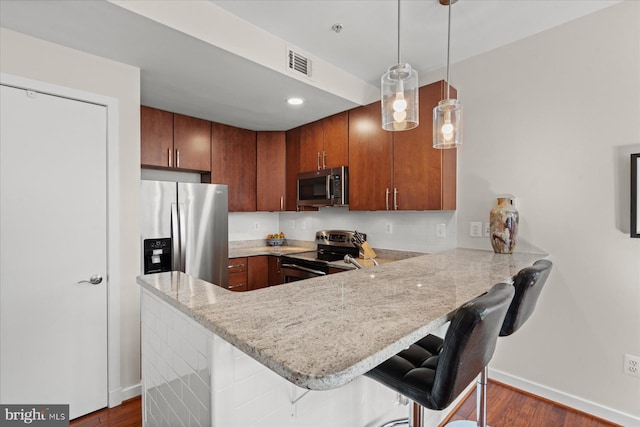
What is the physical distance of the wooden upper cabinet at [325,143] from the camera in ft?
10.2

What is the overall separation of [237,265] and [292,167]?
→ 1.33m

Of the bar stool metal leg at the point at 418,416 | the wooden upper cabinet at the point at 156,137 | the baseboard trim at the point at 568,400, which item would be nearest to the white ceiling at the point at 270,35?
the wooden upper cabinet at the point at 156,137

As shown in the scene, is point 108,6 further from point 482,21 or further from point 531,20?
point 531,20

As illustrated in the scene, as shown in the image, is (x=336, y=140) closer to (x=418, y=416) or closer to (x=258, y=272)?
(x=258, y=272)

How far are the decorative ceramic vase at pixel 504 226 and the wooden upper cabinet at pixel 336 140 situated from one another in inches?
56.8

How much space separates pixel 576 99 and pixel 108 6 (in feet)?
9.26

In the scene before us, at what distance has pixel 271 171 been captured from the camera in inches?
150

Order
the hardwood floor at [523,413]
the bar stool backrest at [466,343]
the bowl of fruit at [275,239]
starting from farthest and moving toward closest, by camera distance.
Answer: the bowl of fruit at [275,239] → the hardwood floor at [523,413] → the bar stool backrest at [466,343]

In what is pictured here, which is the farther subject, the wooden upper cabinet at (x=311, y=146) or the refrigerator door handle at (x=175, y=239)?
the wooden upper cabinet at (x=311, y=146)

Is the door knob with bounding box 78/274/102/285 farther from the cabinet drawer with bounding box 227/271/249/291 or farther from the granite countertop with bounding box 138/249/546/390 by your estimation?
the cabinet drawer with bounding box 227/271/249/291

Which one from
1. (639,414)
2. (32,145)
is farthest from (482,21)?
(32,145)

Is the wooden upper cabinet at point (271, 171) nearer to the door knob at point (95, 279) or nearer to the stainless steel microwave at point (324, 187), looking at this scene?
the stainless steel microwave at point (324, 187)

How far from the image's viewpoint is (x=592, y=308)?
6.52 ft

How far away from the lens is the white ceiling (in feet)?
5.48
